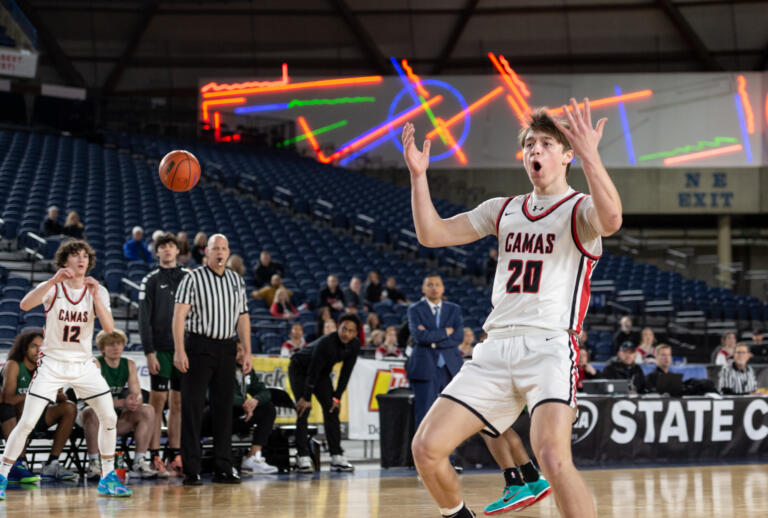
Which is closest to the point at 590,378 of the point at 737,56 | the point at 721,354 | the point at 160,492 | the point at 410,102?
the point at 721,354

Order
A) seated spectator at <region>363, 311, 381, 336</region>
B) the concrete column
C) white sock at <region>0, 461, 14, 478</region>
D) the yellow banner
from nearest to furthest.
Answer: white sock at <region>0, 461, 14, 478</region>, the yellow banner, seated spectator at <region>363, 311, 381, 336</region>, the concrete column

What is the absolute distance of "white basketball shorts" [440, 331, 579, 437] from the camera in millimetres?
3691

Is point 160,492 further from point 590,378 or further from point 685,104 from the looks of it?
point 685,104

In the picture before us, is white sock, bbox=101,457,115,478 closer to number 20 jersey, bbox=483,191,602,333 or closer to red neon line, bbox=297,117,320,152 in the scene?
number 20 jersey, bbox=483,191,602,333

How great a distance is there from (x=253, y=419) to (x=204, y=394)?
1274 mm

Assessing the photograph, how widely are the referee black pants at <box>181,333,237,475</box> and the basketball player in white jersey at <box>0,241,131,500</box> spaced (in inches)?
34.0

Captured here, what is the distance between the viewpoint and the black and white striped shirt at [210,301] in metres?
7.57

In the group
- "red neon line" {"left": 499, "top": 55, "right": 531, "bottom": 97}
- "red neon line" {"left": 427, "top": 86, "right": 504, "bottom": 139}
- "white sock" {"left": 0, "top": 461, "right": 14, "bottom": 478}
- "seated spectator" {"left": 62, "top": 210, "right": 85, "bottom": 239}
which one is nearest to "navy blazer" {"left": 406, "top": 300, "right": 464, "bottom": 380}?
"white sock" {"left": 0, "top": 461, "right": 14, "bottom": 478}

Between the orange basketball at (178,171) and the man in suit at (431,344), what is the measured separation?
240cm

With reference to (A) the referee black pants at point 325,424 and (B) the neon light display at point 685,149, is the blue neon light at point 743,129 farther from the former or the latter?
(A) the referee black pants at point 325,424

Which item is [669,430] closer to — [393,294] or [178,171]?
[178,171]

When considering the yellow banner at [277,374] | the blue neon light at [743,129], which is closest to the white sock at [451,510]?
the yellow banner at [277,374]

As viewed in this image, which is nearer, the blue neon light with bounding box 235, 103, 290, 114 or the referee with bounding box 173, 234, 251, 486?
the referee with bounding box 173, 234, 251, 486

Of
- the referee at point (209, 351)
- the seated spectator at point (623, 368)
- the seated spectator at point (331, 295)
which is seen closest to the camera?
the referee at point (209, 351)
